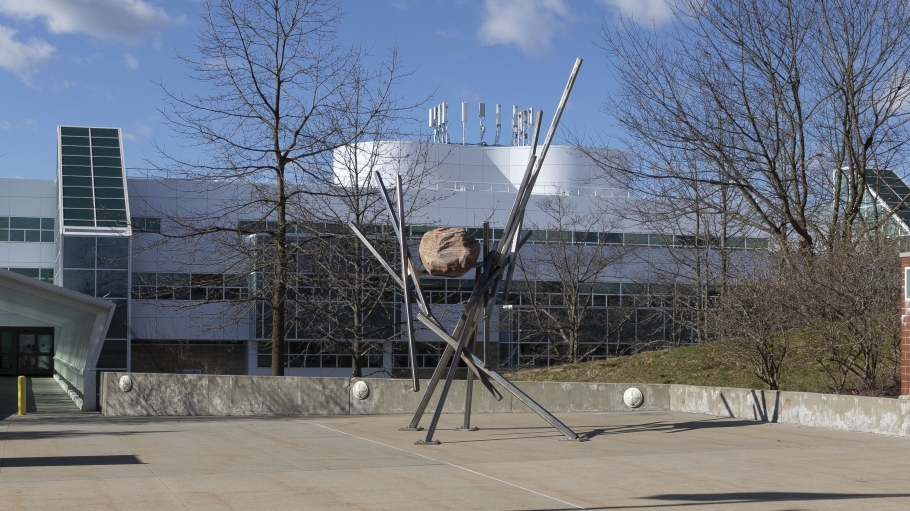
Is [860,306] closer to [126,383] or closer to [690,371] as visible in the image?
[690,371]

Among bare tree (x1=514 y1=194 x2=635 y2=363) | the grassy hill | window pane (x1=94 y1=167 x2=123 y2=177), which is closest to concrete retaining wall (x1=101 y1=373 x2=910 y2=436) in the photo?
the grassy hill

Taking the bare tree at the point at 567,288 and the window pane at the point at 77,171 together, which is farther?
the window pane at the point at 77,171

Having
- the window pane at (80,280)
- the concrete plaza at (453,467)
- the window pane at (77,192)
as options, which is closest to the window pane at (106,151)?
the window pane at (77,192)

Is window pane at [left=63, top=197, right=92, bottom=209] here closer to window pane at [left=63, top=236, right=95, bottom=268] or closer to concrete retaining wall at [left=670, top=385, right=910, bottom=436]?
window pane at [left=63, top=236, right=95, bottom=268]

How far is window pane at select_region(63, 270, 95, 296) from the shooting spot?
40.0m

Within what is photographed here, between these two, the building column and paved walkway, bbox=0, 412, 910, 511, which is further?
the building column

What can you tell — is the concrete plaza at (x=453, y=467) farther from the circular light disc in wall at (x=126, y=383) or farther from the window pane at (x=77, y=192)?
the window pane at (x=77, y=192)

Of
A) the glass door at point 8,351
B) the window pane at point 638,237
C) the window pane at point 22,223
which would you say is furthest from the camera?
the window pane at point 638,237

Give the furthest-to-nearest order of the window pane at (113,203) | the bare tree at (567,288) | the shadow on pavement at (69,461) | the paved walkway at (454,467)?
the window pane at (113,203), the bare tree at (567,288), the shadow on pavement at (69,461), the paved walkway at (454,467)

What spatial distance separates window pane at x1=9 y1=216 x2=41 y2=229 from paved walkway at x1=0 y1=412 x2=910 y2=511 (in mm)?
37471

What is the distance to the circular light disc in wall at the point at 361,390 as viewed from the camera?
1738 centimetres

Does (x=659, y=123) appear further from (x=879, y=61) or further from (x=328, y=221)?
(x=328, y=221)

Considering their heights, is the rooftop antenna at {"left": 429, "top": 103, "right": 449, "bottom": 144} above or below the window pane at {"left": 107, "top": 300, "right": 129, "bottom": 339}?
above

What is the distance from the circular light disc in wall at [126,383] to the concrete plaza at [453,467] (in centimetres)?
221
